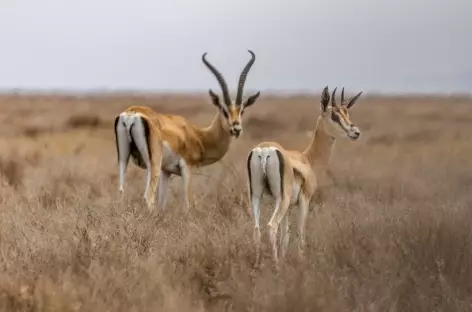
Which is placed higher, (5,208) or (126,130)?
(126,130)

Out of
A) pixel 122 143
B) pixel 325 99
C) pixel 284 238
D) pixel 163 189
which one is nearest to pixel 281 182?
pixel 284 238

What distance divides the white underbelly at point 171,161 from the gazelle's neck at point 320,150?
2.42 metres

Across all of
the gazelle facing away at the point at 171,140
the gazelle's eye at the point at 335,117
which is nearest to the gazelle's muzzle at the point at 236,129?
the gazelle facing away at the point at 171,140

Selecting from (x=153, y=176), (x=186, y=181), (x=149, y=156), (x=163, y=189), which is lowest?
(x=163, y=189)

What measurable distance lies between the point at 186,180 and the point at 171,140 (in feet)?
1.92

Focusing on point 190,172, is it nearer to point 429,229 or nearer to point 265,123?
point 429,229

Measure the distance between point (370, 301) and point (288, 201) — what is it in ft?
6.94

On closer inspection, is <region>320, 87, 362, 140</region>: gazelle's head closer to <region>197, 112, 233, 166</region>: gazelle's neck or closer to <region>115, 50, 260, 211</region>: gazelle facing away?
<region>115, 50, 260, 211</region>: gazelle facing away

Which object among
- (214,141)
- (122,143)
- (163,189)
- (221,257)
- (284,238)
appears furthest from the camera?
(214,141)

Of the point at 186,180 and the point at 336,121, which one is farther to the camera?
the point at 186,180

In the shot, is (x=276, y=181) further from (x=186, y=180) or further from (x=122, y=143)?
(x=122, y=143)

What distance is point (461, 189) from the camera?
1336cm

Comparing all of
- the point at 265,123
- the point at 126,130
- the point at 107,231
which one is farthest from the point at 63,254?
the point at 265,123

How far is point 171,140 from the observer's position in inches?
442
